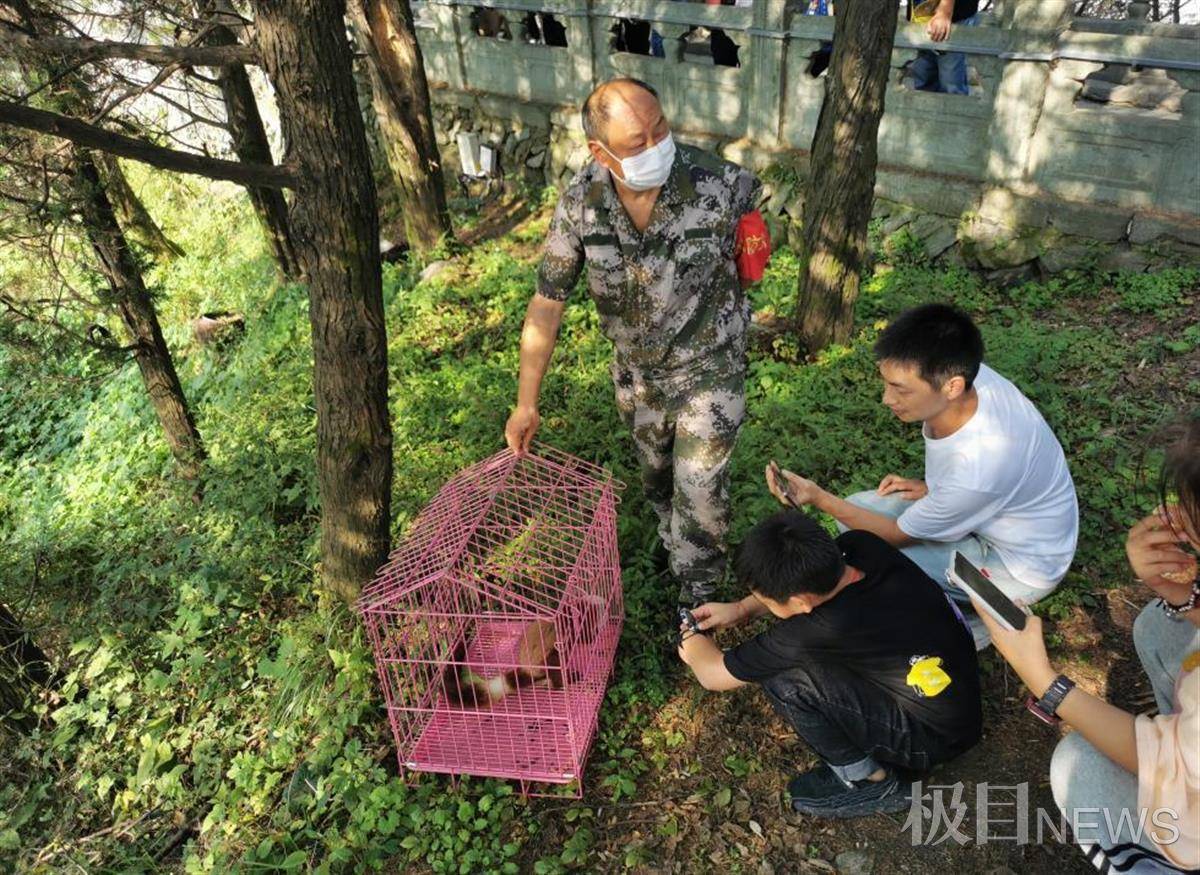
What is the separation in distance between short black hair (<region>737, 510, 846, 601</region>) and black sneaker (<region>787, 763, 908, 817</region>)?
0.82 metres

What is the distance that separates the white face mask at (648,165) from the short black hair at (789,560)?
131 cm

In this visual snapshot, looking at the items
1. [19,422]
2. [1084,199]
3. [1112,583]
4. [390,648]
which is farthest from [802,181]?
[19,422]

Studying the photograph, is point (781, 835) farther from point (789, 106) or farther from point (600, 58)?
point (600, 58)

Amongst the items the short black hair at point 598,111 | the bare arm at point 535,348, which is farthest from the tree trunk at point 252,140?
the short black hair at point 598,111

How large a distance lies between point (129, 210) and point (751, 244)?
657 cm

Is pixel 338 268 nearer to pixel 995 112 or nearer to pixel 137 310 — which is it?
pixel 137 310

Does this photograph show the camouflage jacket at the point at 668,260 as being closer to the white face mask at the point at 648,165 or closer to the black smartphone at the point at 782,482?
the white face mask at the point at 648,165

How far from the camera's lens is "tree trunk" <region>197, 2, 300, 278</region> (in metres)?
7.16

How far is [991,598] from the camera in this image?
232cm

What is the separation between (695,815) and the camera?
2.96m

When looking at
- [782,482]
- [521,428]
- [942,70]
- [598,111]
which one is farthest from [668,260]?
[942,70]

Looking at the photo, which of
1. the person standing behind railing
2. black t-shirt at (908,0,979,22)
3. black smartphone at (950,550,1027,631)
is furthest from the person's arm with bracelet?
black t-shirt at (908,0,979,22)

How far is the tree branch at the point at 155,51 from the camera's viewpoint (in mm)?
2785

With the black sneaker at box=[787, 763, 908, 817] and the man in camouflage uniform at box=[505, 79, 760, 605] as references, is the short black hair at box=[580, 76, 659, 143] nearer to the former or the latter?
the man in camouflage uniform at box=[505, 79, 760, 605]
